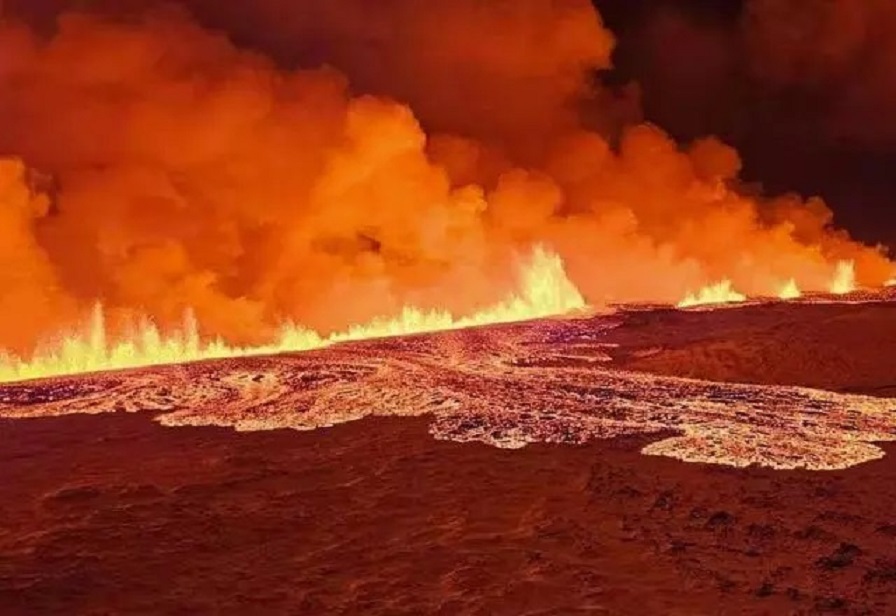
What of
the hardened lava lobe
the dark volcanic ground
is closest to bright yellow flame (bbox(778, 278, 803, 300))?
the hardened lava lobe

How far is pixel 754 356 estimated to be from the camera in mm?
15820

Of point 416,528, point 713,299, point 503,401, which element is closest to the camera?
point 416,528

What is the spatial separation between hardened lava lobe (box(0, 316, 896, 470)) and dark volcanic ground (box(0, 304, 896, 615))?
0.50 m

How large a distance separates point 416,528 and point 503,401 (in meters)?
4.92

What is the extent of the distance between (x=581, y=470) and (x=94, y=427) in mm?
6285

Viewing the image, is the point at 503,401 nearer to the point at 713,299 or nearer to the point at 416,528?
the point at 416,528

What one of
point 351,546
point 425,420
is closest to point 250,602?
point 351,546

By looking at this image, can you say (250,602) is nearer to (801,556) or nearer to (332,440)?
(801,556)

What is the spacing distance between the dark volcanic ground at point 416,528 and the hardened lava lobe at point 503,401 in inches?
19.6

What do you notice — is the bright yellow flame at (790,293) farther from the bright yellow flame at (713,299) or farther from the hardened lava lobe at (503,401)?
the hardened lava lobe at (503,401)

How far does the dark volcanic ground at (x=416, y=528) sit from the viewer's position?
5.75 m

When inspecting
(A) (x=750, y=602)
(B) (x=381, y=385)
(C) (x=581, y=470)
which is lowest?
(A) (x=750, y=602)

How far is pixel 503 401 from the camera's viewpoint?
11.9m

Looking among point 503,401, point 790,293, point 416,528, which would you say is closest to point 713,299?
point 790,293
